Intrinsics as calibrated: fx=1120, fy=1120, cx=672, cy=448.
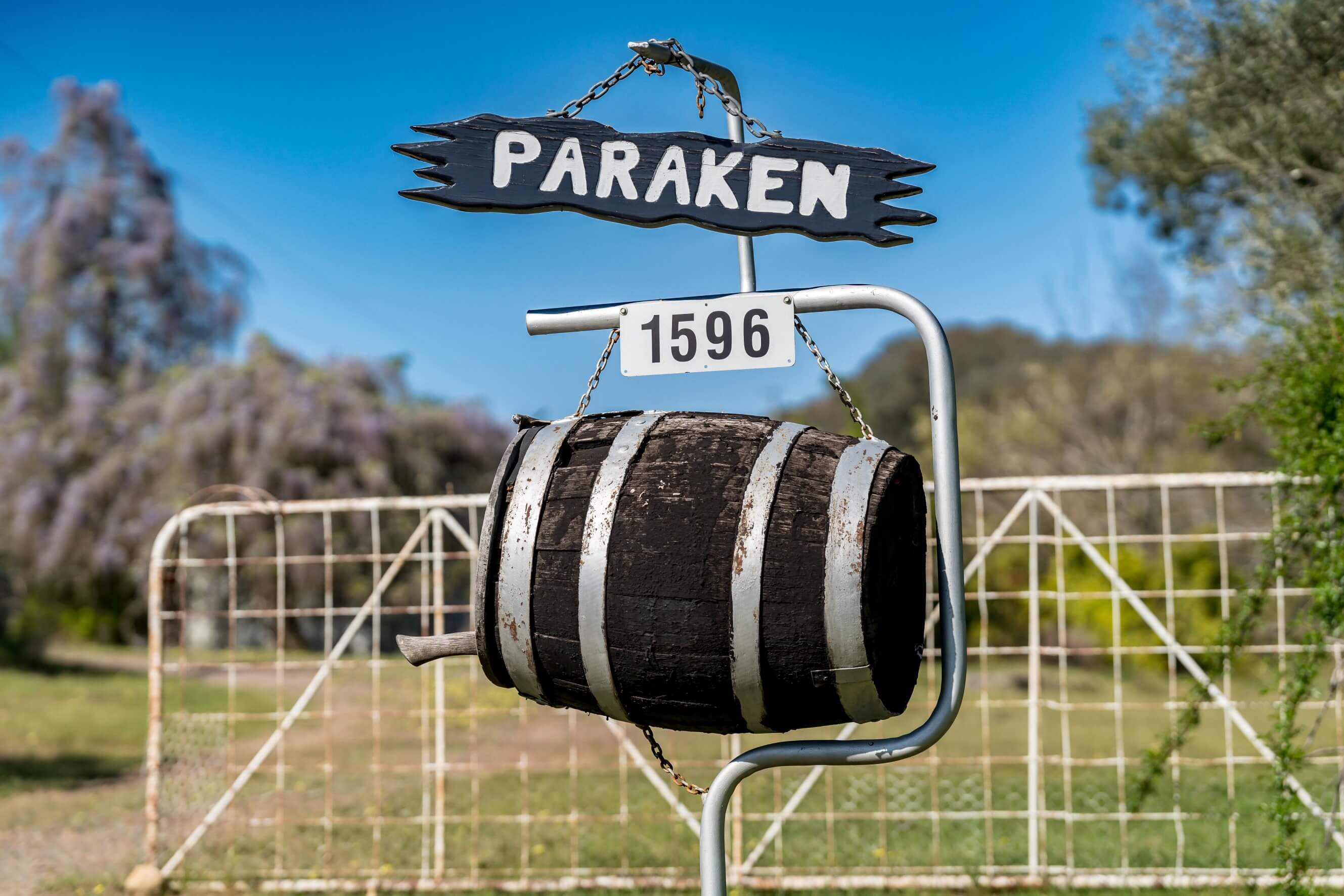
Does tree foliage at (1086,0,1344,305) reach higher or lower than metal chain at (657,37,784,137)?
higher

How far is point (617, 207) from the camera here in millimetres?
2096

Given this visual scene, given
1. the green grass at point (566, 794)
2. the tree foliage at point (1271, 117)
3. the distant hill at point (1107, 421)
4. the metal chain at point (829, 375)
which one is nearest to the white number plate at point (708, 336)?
the metal chain at point (829, 375)

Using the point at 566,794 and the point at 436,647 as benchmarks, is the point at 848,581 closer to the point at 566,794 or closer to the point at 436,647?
the point at 436,647

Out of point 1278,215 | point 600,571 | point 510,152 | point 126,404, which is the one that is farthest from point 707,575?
point 126,404

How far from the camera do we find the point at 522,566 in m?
1.88

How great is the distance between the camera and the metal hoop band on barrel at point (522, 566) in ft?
6.16

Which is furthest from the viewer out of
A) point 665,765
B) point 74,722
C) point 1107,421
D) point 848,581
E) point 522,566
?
point 1107,421

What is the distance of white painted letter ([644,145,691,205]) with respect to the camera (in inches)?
82.0

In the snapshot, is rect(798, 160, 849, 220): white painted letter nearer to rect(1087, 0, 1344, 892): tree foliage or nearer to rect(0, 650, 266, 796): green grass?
rect(1087, 0, 1344, 892): tree foliage

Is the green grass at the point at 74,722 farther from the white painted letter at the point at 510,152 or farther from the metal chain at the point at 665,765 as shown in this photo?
the white painted letter at the point at 510,152

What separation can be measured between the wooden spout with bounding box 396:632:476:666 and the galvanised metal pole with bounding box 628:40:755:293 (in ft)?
2.70

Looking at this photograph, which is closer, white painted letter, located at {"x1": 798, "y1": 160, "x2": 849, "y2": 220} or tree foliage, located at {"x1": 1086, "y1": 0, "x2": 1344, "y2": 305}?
white painted letter, located at {"x1": 798, "y1": 160, "x2": 849, "y2": 220}

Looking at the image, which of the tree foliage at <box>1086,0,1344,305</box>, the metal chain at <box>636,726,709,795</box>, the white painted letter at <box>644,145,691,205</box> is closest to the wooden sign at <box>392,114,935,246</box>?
the white painted letter at <box>644,145,691,205</box>

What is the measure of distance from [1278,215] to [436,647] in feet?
26.5
